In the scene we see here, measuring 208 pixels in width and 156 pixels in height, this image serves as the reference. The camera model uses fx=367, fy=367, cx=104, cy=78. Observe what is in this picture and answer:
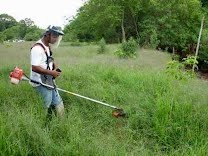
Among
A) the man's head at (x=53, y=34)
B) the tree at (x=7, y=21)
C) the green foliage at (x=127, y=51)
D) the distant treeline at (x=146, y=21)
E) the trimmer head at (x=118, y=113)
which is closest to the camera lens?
the man's head at (x=53, y=34)

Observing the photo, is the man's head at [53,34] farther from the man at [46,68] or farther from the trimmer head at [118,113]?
the trimmer head at [118,113]

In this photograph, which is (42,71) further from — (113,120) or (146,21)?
(146,21)

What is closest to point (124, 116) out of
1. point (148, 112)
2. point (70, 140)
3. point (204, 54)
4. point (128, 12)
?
point (148, 112)

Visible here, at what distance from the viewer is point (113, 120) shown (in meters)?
6.30

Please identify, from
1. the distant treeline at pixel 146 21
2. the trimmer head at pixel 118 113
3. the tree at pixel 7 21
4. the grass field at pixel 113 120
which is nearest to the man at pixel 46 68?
the grass field at pixel 113 120

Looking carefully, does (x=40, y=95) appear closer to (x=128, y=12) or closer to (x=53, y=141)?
(x=53, y=141)

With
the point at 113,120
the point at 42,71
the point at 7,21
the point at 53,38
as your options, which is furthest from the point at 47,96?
the point at 7,21

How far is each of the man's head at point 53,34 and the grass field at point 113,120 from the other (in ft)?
3.56

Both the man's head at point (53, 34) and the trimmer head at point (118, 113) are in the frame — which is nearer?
the man's head at point (53, 34)

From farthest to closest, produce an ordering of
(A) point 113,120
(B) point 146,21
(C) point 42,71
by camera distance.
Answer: (B) point 146,21
(A) point 113,120
(C) point 42,71

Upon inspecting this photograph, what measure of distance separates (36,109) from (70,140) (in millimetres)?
1486

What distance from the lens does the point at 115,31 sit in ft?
119

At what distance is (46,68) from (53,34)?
1.86ft

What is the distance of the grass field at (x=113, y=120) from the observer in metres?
4.50
